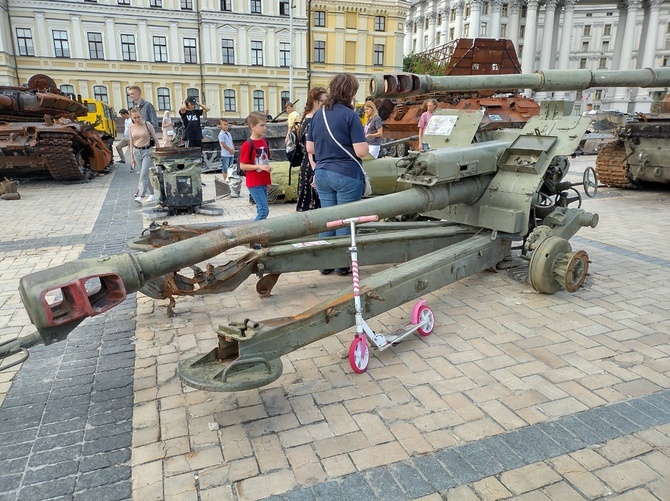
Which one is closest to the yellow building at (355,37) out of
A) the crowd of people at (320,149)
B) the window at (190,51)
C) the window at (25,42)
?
the window at (190,51)

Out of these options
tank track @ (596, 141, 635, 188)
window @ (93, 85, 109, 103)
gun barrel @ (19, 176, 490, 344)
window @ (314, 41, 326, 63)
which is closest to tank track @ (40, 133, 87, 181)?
gun barrel @ (19, 176, 490, 344)

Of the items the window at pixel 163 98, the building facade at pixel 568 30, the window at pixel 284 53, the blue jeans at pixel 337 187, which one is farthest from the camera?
the building facade at pixel 568 30

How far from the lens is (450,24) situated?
7094cm

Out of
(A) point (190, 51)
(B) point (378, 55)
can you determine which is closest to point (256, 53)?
(A) point (190, 51)

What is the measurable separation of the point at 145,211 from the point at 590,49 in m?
83.2

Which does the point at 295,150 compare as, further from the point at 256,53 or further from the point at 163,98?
the point at 256,53

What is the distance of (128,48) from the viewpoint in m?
40.3

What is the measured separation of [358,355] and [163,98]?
41.8m

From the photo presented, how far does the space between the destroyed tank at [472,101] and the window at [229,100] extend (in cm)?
2695

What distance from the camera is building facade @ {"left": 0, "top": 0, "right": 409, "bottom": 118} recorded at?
38.4m

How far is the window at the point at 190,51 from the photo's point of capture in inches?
1638

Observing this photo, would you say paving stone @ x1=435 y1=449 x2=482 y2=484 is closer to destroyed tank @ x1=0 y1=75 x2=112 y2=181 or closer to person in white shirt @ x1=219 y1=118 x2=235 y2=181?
person in white shirt @ x1=219 y1=118 x2=235 y2=181

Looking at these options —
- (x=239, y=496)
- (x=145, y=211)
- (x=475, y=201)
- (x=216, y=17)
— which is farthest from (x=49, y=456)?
(x=216, y=17)

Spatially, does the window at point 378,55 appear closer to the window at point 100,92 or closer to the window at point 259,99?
the window at point 259,99
